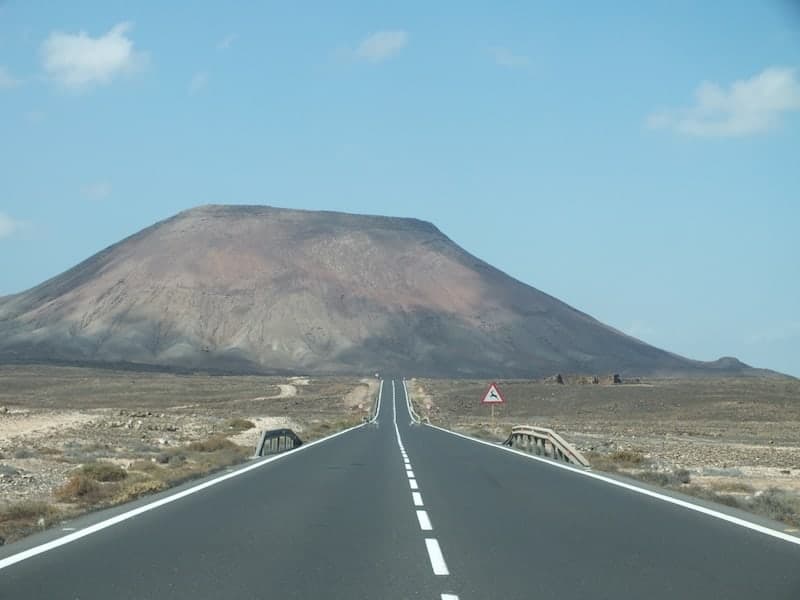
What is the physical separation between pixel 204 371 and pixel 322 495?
159 meters

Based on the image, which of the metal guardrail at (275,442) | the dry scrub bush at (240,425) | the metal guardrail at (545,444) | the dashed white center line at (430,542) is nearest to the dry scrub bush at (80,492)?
the dashed white center line at (430,542)

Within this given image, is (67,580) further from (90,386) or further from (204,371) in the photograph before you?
(204,371)

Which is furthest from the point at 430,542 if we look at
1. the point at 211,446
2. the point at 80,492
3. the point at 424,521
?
the point at 211,446

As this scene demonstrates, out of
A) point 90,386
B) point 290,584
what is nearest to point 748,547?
point 290,584

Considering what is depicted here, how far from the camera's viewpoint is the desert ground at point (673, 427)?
Answer: 2222cm

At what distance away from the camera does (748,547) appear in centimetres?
1196

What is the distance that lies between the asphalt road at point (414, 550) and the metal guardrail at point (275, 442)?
1098 cm

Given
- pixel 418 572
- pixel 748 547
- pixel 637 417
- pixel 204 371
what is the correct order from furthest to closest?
pixel 204 371 → pixel 637 417 → pixel 748 547 → pixel 418 572

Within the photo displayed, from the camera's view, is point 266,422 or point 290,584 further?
point 266,422

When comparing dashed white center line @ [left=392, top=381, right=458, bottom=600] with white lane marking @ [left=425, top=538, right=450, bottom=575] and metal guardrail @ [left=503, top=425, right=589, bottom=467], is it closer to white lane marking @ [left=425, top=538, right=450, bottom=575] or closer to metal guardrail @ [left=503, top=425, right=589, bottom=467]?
white lane marking @ [left=425, top=538, right=450, bottom=575]

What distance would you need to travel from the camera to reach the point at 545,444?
111ft

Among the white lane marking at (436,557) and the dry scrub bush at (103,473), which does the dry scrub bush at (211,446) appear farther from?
the white lane marking at (436,557)

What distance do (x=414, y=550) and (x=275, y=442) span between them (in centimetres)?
2568

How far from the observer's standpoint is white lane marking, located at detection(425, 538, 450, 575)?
10.4 meters
